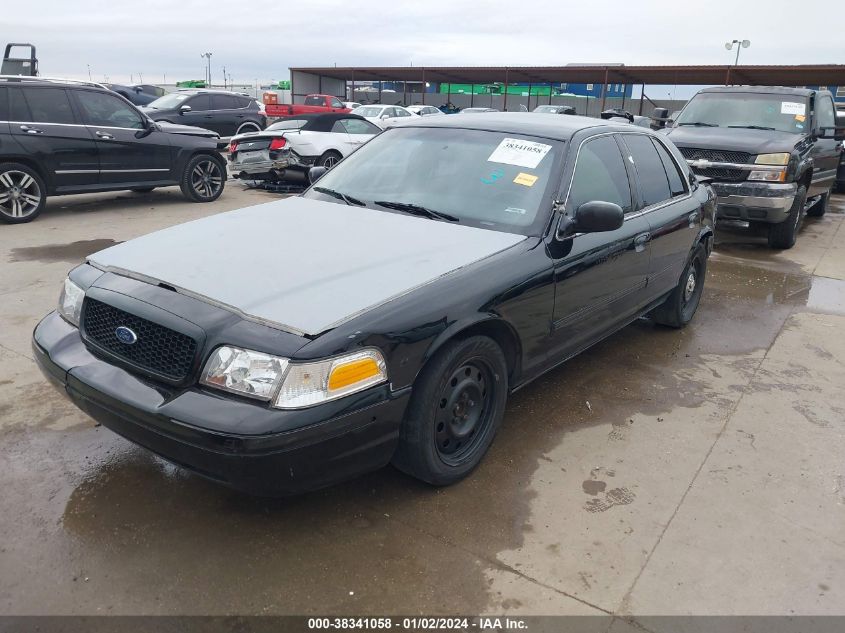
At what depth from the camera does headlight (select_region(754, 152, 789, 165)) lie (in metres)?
7.85

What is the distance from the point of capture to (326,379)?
7.89 feet

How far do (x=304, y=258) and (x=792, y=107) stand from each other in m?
8.38

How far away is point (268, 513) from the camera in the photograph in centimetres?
288

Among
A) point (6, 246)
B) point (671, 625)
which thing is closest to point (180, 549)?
point (671, 625)

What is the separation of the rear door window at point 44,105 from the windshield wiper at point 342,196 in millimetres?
6134

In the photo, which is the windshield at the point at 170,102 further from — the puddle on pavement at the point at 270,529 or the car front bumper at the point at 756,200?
the puddle on pavement at the point at 270,529

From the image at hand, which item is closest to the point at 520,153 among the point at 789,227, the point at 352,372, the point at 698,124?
the point at 352,372

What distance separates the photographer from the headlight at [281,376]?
2.37 metres

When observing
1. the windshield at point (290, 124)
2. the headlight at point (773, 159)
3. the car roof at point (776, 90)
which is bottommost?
the headlight at point (773, 159)

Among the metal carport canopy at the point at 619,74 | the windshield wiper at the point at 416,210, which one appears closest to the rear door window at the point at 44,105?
the windshield wiper at the point at 416,210

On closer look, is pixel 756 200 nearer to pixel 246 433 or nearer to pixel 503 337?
pixel 503 337

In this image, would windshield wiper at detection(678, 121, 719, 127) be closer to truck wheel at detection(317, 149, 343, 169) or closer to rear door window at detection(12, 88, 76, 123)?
truck wheel at detection(317, 149, 343, 169)

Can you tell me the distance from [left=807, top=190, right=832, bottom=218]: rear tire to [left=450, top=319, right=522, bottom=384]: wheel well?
31.8 feet

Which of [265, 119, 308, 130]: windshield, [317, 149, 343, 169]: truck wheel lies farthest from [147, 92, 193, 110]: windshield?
[317, 149, 343, 169]: truck wheel
